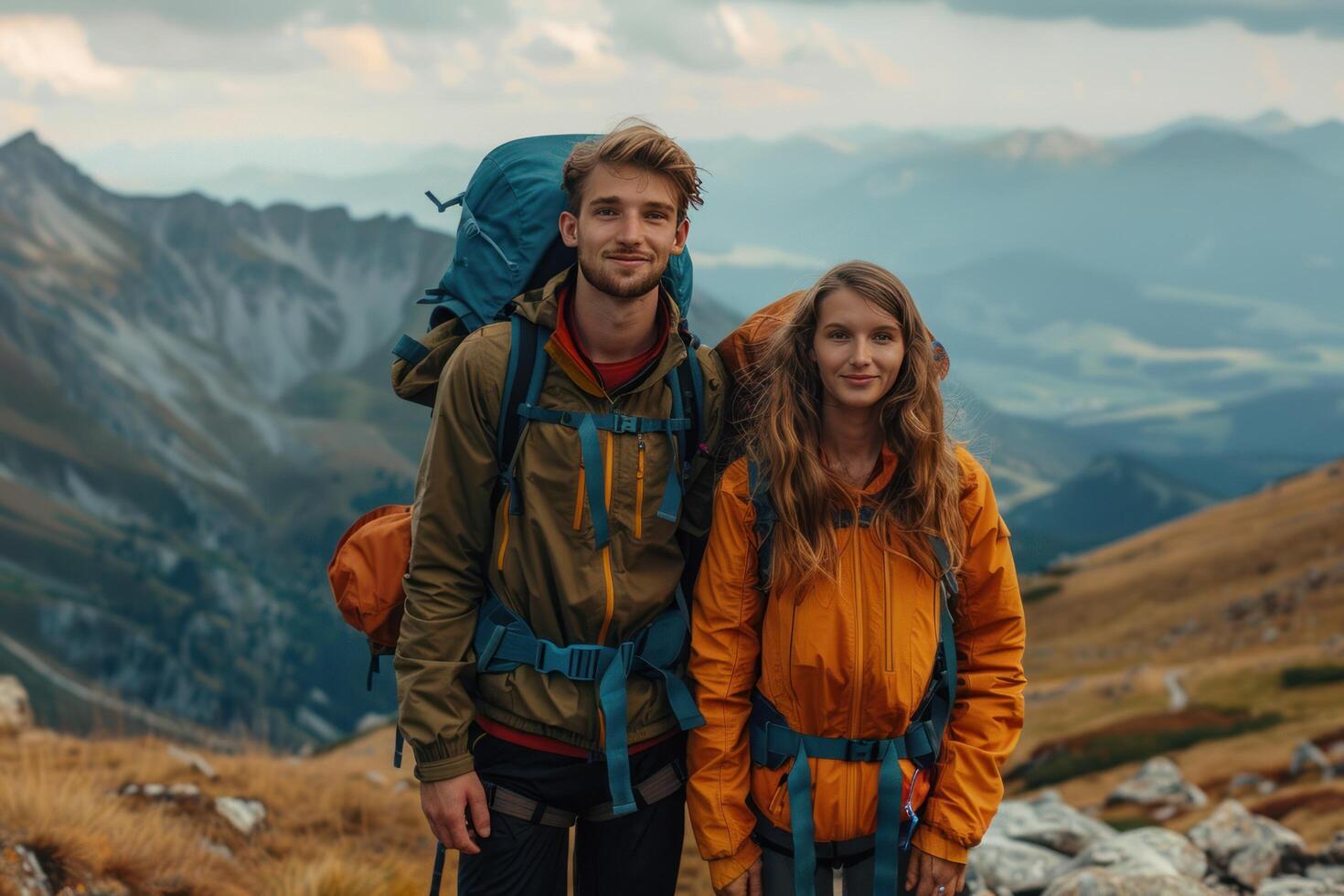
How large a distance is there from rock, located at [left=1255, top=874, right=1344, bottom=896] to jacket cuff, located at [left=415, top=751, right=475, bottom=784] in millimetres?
6989

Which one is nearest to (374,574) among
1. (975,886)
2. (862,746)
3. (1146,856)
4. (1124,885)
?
(862,746)

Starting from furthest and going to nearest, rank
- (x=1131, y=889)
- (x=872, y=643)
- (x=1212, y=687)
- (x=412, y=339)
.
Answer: (x=1212, y=687), (x=1131, y=889), (x=412, y=339), (x=872, y=643)

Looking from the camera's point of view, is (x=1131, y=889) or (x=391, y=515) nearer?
(x=391, y=515)

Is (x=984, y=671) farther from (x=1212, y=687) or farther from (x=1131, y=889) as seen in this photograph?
(x=1212, y=687)

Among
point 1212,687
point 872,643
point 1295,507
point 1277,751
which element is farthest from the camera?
point 1295,507

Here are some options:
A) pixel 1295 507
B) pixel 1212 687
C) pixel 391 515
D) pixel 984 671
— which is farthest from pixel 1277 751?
pixel 1295 507

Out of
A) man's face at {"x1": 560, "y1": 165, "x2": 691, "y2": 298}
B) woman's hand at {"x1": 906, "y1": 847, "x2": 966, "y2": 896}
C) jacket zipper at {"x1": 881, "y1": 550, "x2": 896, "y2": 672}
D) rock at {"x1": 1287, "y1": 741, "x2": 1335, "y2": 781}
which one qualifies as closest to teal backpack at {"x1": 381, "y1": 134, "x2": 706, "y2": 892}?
man's face at {"x1": 560, "y1": 165, "x2": 691, "y2": 298}

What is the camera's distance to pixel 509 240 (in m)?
4.83

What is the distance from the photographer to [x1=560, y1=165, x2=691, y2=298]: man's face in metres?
4.33

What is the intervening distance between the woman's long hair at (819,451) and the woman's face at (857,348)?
48mm

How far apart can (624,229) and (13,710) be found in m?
12.5

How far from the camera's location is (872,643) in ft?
14.5

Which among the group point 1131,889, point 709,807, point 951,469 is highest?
point 951,469

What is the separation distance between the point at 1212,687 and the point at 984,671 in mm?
28912
